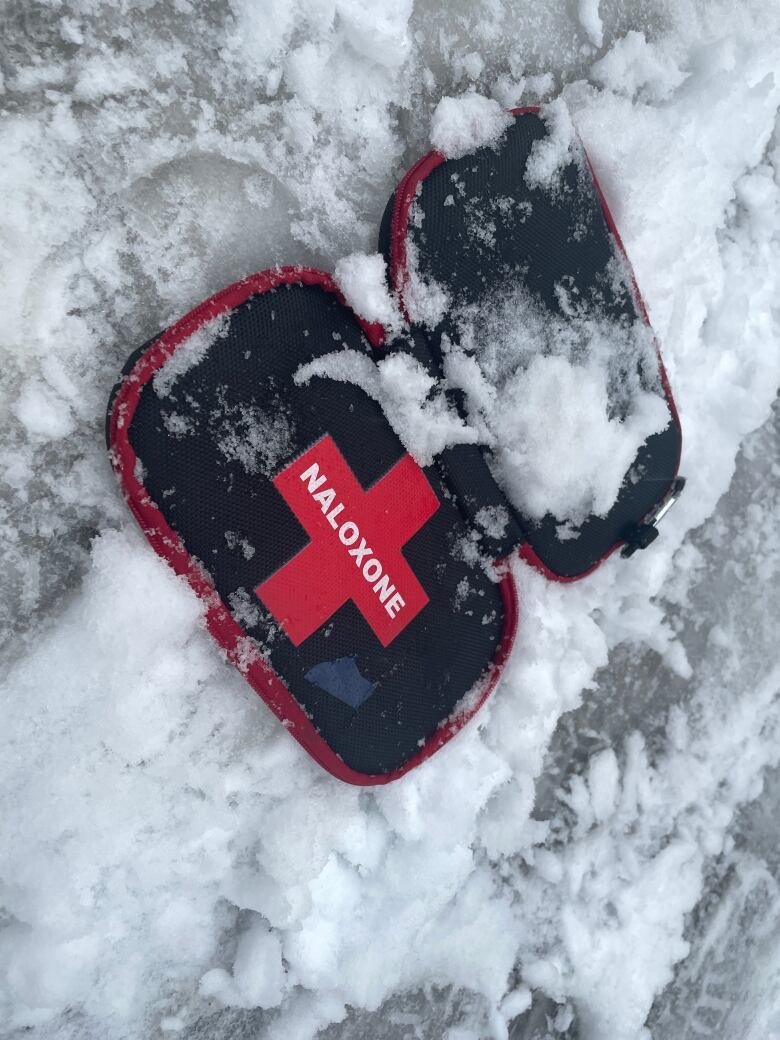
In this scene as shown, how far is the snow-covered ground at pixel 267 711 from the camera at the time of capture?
2.79 feet

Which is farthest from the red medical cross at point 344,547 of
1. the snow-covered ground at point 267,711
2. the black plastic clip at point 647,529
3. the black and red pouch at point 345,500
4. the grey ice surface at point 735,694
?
the grey ice surface at point 735,694

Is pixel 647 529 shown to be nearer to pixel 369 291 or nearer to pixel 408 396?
pixel 408 396

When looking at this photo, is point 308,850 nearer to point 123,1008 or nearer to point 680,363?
point 123,1008

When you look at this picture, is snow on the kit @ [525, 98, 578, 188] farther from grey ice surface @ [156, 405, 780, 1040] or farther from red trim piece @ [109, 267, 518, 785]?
grey ice surface @ [156, 405, 780, 1040]

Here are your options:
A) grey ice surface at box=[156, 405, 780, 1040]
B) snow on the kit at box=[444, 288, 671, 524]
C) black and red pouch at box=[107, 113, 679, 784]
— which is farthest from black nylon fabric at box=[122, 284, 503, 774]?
grey ice surface at box=[156, 405, 780, 1040]

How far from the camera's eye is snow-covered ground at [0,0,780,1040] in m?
0.85

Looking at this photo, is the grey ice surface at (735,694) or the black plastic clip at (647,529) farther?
the grey ice surface at (735,694)

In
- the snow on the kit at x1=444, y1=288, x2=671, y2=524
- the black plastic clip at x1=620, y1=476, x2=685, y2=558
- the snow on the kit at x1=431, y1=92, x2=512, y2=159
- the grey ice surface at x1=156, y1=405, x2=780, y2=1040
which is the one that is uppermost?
the snow on the kit at x1=431, y1=92, x2=512, y2=159

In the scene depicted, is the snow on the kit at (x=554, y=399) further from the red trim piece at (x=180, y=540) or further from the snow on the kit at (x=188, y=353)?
the snow on the kit at (x=188, y=353)

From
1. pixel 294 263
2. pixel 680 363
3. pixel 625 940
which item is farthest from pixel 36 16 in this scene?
pixel 625 940

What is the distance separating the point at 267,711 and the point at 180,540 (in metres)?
0.29

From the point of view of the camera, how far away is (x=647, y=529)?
3.58 ft

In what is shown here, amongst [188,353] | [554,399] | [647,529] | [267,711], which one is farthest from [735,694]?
[188,353]

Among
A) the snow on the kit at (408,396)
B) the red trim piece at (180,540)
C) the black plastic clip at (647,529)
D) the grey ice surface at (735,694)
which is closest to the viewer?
the red trim piece at (180,540)
